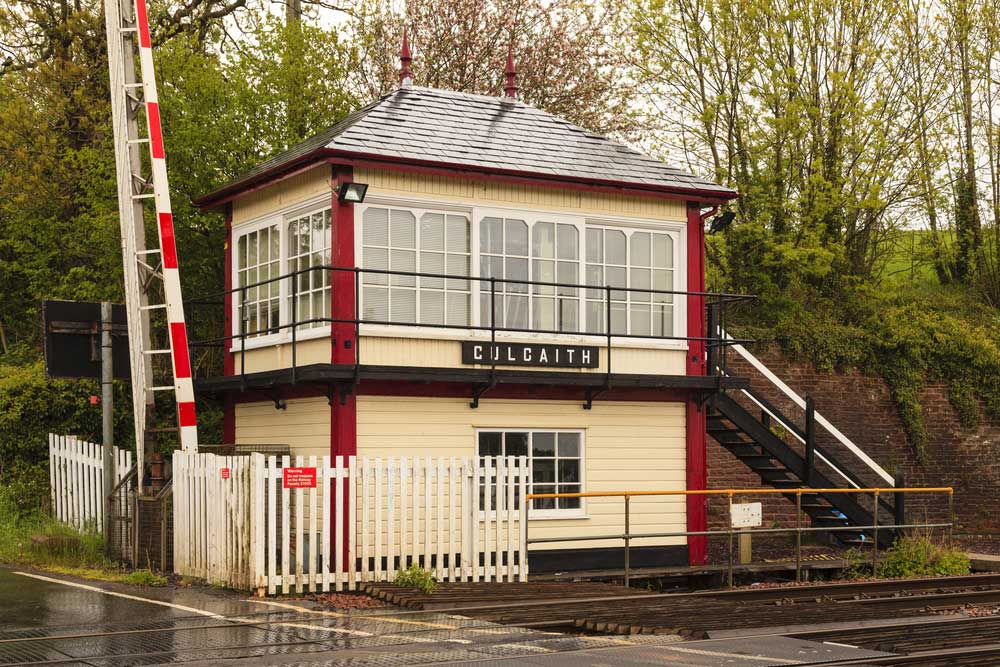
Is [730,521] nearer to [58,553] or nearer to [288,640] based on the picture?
[288,640]

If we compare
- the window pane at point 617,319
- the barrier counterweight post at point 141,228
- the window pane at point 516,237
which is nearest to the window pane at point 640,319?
the window pane at point 617,319

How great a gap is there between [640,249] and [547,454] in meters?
3.38

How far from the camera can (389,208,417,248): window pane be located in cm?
1702

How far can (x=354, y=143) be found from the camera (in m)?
16.6

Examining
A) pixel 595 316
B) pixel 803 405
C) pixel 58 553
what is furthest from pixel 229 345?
pixel 803 405

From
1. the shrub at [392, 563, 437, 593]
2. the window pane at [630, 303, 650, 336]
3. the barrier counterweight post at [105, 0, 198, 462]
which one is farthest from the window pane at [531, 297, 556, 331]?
the barrier counterweight post at [105, 0, 198, 462]

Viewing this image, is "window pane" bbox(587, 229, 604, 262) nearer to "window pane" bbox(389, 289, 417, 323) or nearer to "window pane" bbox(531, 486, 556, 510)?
Result: "window pane" bbox(389, 289, 417, 323)

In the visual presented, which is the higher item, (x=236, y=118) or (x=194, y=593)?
(x=236, y=118)

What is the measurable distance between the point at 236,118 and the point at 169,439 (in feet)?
19.1


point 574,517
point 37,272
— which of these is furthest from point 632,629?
point 37,272

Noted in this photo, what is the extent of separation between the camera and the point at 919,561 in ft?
61.3

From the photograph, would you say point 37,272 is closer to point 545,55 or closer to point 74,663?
point 545,55

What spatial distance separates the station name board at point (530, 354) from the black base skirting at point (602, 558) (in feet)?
8.27

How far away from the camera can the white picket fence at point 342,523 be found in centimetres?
1421
